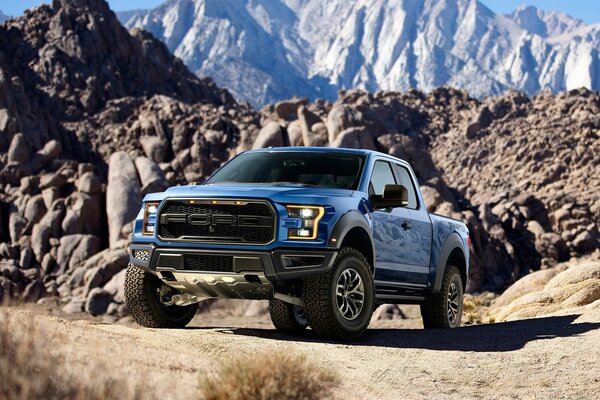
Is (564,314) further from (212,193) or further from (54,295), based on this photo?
(54,295)

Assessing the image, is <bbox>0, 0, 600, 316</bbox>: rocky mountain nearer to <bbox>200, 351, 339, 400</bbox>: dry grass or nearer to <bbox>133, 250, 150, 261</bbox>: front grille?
<bbox>133, 250, 150, 261</bbox>: front grille

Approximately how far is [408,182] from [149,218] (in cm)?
386

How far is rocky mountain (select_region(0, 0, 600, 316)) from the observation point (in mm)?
47406

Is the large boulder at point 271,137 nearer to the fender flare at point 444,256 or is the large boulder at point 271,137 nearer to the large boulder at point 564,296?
the large boulder at point 564,296

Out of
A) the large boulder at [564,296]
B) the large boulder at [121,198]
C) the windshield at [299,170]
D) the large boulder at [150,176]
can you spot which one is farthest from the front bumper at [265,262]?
the large boulder at [150,176]

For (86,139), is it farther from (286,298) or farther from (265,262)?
(265,262)

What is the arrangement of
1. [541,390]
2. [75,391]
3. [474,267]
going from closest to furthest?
1. [75,391]
2. [541,390]
3. [474,267]

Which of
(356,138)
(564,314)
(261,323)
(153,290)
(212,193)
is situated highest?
(356,138)

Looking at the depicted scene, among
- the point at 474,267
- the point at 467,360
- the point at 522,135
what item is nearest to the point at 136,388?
the point at 467,360

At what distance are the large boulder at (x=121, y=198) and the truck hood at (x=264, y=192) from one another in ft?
124

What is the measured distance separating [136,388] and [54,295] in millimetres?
41419

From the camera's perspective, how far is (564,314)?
1348 centimetres

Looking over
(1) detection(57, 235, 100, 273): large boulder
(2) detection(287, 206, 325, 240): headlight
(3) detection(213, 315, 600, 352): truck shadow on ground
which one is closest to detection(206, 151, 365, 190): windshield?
(2) detection(287, 206, 325, 240): headlight

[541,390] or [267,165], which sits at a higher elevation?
[267,165]
